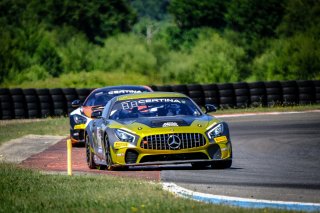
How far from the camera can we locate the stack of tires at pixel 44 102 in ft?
121

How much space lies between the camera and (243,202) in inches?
432

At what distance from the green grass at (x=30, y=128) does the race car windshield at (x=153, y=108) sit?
992 cm

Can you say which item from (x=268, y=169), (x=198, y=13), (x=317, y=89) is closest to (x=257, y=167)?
(x=268, y=169)

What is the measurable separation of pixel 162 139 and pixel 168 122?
0.35 m

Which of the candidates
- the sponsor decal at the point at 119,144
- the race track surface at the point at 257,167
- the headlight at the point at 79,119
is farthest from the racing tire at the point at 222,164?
the headlight at the point at 79,119

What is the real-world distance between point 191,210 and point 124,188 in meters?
2.49

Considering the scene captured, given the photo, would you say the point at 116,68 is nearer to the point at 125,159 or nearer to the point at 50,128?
the point at 50,128

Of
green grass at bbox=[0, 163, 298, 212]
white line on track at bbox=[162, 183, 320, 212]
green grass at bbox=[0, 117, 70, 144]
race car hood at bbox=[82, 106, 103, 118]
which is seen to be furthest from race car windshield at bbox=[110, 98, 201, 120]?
green grass at bbox=[0, 117, 70, 144]

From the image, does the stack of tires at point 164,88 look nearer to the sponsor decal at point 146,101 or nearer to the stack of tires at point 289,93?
the stack of tires at point 289,93

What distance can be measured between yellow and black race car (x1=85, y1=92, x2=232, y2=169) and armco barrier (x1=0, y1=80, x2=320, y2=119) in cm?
2028

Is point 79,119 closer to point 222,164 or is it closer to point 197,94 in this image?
point 222,164

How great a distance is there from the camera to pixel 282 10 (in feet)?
326

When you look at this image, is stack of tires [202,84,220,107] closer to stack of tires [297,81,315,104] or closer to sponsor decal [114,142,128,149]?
stack of tires [297,81,315,104]

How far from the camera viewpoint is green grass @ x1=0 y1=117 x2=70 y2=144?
1111 inches
